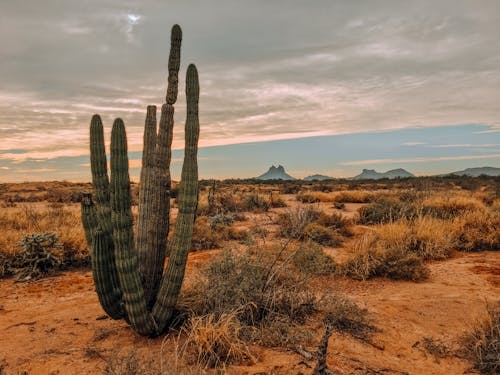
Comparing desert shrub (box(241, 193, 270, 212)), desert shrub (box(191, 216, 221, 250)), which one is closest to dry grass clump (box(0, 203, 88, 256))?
desert shrub (box(191, 216, 221, 250))

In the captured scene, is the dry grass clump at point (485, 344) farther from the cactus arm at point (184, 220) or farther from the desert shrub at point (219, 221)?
the desert shrub at point (219, 221)

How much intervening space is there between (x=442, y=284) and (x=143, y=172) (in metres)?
5.05

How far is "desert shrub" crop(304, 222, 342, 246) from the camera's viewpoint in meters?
9.28

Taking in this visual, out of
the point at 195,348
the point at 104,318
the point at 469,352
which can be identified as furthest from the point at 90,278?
the point at 469,352

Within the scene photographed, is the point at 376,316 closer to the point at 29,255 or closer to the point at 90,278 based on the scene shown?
the point at 90,278

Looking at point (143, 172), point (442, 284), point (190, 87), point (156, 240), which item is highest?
point (190, 87)

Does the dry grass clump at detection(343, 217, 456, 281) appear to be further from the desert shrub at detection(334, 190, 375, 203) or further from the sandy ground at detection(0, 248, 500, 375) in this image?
the desert shrub at detection(334, 190, 375, 203)

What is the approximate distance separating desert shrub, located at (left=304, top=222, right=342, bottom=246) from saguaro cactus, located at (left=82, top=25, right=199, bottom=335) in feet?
18.1

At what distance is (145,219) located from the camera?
169 inches

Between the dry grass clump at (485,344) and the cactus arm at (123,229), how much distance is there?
10.6 feet

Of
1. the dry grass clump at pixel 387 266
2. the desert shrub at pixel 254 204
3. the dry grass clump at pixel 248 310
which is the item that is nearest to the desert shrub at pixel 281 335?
the dry grass clump at pixel 248 310

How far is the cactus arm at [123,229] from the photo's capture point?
3.77 meters

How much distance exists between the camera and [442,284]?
6.30 m

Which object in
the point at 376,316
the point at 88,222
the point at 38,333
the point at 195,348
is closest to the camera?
the point at 195,348
